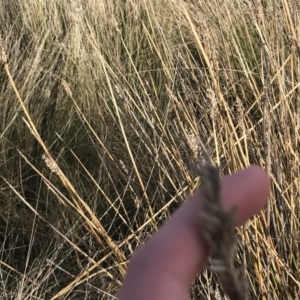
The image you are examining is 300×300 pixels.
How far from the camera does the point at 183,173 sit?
75cm

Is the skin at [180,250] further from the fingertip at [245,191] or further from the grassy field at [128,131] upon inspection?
the grassy field at [128,131]

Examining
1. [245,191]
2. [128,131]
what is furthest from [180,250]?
[128,131]

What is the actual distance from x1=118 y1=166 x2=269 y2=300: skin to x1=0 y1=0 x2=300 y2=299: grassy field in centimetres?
39

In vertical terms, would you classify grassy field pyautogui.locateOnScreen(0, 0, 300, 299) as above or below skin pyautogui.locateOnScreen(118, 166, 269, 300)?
below

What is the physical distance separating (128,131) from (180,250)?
3.50ft

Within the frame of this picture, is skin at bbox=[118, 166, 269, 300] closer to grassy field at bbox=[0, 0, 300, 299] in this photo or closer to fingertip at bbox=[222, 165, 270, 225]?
fingertip at bbox=[222, 165, 270, 225]

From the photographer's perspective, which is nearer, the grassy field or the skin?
the skin

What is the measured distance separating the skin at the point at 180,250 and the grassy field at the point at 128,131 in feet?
1.29

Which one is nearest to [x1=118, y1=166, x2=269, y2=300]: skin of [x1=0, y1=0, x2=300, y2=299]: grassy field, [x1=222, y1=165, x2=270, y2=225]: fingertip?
[x1=222, y1=165, x2=270, y2=225]: fingertip

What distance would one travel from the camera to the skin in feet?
0.55

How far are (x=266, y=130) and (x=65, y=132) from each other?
0.73 meters

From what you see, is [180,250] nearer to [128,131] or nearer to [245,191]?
[245,191]

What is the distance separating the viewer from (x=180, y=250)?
0.17 m

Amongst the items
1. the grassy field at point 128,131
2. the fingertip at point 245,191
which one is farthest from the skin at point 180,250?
the grassy field at point 128,131
